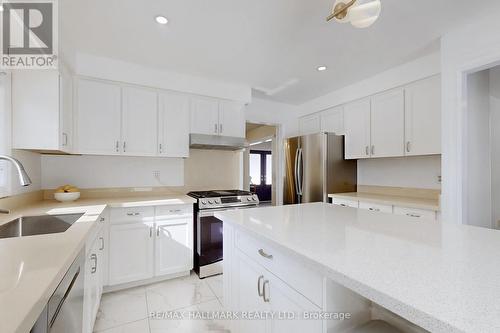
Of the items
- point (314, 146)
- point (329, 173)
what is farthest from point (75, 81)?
point (329, 173)

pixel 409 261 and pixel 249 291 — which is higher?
pixel 409 261

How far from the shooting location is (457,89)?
209 centimetres

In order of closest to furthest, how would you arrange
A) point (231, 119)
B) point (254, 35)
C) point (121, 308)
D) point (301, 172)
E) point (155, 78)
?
point (121, 308) < point (254, 35) < point (155, 78) < point (231, 119) < point (301, 172)

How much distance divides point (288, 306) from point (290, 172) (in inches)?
117

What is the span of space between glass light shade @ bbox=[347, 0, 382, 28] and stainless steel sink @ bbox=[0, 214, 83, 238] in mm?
2285

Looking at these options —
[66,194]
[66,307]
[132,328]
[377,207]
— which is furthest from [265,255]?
[66,194]

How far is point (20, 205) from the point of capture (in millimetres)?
2010

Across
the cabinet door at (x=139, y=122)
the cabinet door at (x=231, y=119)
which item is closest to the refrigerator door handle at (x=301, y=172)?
the cabinet door at (x=231, y=119)

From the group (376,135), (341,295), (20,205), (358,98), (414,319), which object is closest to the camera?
(414,319)

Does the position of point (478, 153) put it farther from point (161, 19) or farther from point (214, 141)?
point (161, 19)

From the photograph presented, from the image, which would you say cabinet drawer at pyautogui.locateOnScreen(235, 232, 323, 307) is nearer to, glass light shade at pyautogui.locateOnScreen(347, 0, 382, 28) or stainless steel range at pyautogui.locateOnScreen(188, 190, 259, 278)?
glass light shade at pyautogui.locateOnScreen(347, 0, 382, 28)

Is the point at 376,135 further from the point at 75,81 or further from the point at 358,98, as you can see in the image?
the point at 75,81

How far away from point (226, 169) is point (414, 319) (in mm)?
3138

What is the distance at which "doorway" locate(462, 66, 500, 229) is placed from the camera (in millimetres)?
2146
